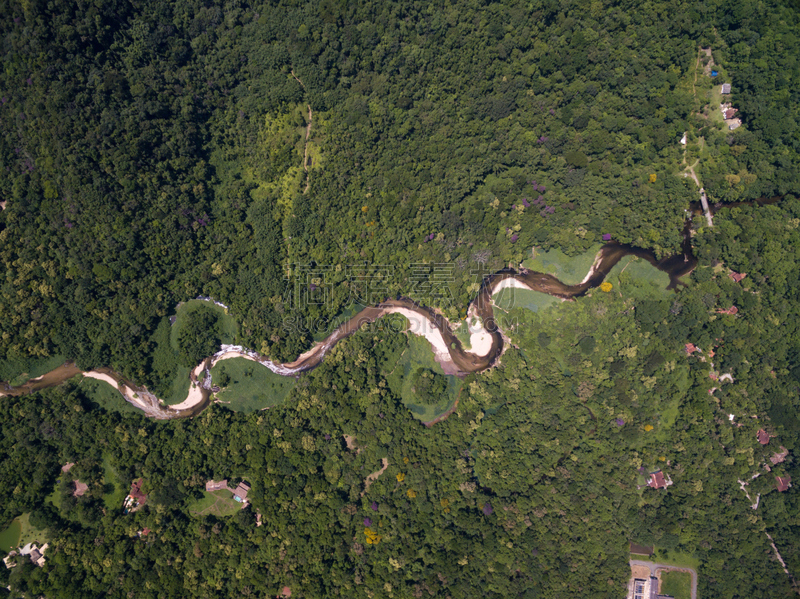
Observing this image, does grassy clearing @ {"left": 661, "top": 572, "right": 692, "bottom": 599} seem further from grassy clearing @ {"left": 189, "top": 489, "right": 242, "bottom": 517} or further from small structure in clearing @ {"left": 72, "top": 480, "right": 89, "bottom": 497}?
small structure in clearing @ {"left": 72, "top": 480, "right": 89, "bottom": 497}

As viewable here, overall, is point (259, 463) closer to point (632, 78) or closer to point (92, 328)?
point (92, 328)

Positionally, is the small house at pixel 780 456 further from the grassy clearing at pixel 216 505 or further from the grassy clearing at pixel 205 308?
the grassy clearing at pixel 205 308

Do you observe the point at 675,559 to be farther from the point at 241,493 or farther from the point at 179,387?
the point at 179,387

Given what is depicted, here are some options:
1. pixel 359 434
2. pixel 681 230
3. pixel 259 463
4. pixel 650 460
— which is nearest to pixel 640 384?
pixel 650 460

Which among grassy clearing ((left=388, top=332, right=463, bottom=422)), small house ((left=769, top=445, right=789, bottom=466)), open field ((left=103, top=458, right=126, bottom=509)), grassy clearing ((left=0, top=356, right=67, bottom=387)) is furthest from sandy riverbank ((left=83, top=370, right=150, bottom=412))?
small house ((left=769, top=445, right=789, bottom=466))

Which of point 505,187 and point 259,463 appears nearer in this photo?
point 259,463

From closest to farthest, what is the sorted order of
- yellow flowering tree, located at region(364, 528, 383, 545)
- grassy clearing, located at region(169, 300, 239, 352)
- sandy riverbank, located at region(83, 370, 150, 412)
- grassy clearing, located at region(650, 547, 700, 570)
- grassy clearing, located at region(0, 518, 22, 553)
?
grassy clearing, located at region(0, 518, 22, 553)
yellow flowering tree, located at region(364, 528, 383, 545)
sandy riverbank, located at region(83, 370, 150, 412)
grassy clearing, located at region(650, 547, 700, 570)
grassy clearing, located at region(169, 300, 239, 352)

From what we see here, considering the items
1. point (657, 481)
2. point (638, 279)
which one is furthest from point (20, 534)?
point (638, 279)
